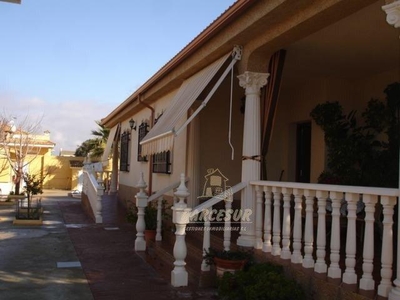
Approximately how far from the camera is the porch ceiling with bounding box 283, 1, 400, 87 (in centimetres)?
576

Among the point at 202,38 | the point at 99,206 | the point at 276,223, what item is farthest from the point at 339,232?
the point at 99,206

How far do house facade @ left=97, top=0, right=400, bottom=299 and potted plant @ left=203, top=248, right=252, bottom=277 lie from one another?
0.37 m

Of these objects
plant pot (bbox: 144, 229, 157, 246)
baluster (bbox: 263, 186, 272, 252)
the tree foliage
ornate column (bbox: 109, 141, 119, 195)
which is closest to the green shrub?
baluster (bbox: 263, 186, 272, 252)

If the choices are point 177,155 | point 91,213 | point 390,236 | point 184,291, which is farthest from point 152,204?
point 390,236

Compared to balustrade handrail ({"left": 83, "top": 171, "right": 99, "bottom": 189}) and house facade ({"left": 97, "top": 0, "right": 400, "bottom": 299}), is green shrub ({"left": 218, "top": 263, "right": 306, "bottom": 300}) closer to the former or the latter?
house facade ({"left": 97, "top": 0, "right": 400, "bottom": 299})

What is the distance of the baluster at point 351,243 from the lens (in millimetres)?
4414

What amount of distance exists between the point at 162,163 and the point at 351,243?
7382 mm

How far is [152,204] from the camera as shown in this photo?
1012 centimetres

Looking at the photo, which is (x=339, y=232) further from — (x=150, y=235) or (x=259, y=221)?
(x=150, y=235)

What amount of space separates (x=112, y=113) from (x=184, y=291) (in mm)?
13029

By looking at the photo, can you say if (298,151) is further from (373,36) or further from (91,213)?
(91,213)

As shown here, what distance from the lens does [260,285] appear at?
4.78 meters

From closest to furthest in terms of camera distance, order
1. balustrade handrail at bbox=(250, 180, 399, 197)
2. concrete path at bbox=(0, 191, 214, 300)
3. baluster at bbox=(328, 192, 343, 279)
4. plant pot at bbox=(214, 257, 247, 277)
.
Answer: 1. balustrade handrail at bbox=(250, 180, 399, 197)
2. baluster at bbox=(328, 192, 343, 279)
3. plant pot at bbox=(214, 257, 247, 277)
4. concrete path at bbox=(0, 191, 214, 300)

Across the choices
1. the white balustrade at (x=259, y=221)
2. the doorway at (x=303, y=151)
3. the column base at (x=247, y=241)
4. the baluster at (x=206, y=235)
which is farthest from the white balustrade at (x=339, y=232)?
the doorway at (x=303, y=151)
